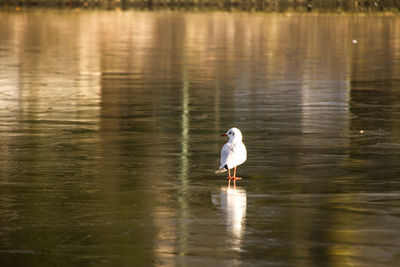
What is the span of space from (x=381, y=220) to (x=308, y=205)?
93 centimetres

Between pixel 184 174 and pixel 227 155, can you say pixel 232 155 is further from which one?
pixel 184 174

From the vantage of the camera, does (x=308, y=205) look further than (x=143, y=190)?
No

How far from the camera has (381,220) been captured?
31.6ft

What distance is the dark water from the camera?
8.71 metres

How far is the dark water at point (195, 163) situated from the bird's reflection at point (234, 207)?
2 cm

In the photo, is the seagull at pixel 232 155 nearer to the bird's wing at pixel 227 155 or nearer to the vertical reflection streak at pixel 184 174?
the bird's wing at pixel 227 155

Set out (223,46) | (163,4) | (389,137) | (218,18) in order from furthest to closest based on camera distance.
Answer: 1. (163,4)
2. (218,18)
3. (223,46)
4. (389,137)

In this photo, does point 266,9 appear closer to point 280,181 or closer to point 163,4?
point 163,4

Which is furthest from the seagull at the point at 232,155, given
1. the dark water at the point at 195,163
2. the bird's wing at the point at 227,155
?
the dark water at the point at 195,163

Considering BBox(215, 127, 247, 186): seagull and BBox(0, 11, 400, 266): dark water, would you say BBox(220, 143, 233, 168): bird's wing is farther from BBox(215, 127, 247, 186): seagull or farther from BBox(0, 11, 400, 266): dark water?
BBox(0, 11, 400, 266): dark water

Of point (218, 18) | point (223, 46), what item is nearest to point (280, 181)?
point (223, 46)

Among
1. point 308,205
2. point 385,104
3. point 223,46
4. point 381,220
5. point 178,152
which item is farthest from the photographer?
point 223,46

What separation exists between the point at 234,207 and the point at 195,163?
2.89m

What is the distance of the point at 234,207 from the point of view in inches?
405
